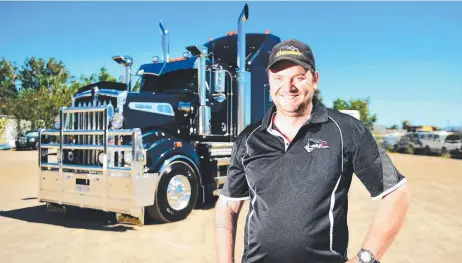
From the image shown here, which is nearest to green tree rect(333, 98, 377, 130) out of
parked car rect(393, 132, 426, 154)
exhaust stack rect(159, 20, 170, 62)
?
parked car rect(393, 132, 426, 154)

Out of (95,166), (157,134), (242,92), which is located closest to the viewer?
(95,166)

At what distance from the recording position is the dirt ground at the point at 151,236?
15.7ft

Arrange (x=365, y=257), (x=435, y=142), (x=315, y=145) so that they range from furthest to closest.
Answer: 1. (x=435, y=142)
2. (x=315, y=145)
3. (x=365, y=257)

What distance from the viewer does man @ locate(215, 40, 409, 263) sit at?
1645 millimetres

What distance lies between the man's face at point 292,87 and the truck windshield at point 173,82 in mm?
5757

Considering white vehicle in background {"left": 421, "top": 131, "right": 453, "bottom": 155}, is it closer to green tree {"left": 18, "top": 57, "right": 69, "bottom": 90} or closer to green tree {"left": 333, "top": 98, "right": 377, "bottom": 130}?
green tree {"left": 333, "top": 98, "right": 377, "bottom": 130}

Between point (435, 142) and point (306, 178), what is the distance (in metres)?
26.6

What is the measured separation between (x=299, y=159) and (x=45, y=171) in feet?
19.5

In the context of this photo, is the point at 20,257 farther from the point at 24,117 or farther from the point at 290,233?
the point at 24,117

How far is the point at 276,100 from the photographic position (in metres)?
1.86

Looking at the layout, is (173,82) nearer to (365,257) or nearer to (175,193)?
(175,193)

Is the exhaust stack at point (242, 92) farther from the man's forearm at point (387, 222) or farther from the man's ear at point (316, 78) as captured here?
the man's forearm at point (387, 222)

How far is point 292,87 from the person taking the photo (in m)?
1.82

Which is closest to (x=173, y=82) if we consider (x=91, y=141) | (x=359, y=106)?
(x=91, y=141)
